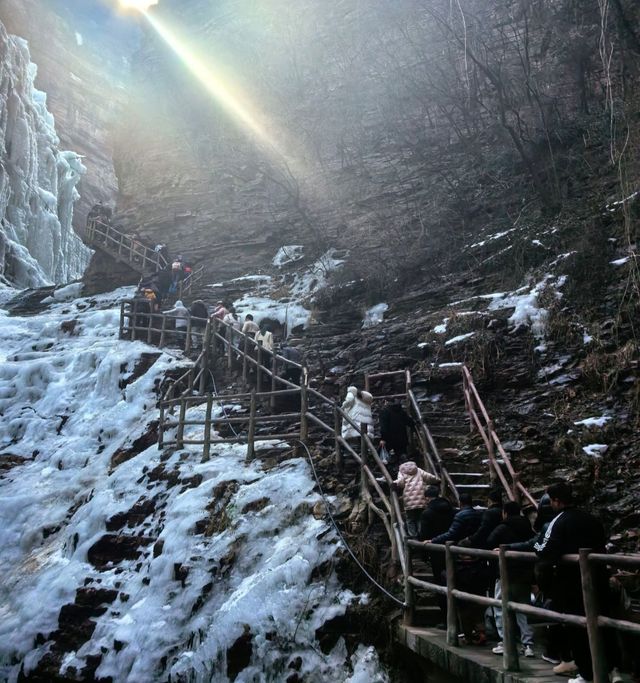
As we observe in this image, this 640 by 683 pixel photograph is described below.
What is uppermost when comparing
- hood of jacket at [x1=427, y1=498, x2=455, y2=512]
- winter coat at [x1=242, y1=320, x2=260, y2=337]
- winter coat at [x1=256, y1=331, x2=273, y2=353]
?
winter coat at [x1=242, y1=320, x2=260, y2=337]

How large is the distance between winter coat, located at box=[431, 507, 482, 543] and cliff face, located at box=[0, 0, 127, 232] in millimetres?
62065

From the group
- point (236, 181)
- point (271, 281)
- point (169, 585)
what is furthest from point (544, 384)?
point (236, 181)

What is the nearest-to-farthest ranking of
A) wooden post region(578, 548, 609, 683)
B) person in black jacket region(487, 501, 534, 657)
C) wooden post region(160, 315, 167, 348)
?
1. wooden post region(578, 548, 609, 683)
2. person in black jacket region(487, 501, 534, 657)
3. wooden post region(160, 315, 167, 348)

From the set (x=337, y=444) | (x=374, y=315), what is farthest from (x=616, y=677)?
(x=374, y=315)

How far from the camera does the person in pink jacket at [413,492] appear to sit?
6.52 meters

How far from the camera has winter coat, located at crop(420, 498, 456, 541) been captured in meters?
5.77

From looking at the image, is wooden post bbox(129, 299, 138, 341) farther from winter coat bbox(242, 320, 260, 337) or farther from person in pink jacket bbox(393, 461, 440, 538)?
person in pink jacket bbox(393, 461, 440, 538)

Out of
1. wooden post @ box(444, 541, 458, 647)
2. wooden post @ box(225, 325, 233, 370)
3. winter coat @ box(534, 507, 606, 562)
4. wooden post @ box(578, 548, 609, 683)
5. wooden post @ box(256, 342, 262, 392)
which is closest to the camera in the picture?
wooden post @ box(578, 548, 609, 683)

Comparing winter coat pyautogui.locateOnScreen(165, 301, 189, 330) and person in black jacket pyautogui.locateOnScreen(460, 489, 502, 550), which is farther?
winter coat pyautogui.locateOnScreen(165, 301, 189, 330)

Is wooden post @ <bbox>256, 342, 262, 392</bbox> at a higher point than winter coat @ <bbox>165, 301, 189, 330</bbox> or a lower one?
lower

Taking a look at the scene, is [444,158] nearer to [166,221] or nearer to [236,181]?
[236,181]

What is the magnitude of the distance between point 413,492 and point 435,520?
2.67ft

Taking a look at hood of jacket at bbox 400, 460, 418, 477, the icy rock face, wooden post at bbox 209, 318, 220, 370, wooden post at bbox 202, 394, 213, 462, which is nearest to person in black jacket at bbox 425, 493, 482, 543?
hood of jacket at bbox 400, 460, 418, 477

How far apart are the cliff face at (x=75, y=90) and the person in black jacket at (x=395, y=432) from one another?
59.1m
